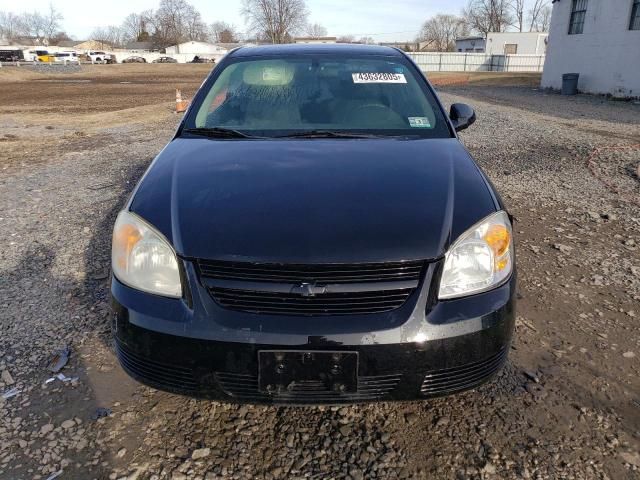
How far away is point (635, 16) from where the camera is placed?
1727 centimetres

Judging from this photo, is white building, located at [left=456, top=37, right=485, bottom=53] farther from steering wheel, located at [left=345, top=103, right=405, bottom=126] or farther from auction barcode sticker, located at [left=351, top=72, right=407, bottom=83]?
steering wheel, located at [left=345, top=103, right=405, bottom=126]

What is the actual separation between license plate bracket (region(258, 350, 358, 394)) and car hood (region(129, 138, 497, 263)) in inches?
13.3

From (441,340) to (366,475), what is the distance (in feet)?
2.08

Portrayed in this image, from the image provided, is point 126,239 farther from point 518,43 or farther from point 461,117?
point 518,43

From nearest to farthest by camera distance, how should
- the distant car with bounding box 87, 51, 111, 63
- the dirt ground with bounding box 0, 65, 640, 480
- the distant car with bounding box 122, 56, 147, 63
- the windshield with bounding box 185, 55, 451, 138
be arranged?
the dirt ground with bounding box 0, 65, 640, 480 < the windshield with bounding box 185, 55, 451, 138 < the distant car with bounding box 87, 51, 111, 63 < the distant car with bounding box 122, 56, 147, 63

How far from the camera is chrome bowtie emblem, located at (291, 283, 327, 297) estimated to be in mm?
1756

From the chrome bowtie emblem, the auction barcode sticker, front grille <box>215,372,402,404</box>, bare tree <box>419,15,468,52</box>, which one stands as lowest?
front grille <box>215,372,402,404</box>

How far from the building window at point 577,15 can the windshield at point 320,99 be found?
21390mm

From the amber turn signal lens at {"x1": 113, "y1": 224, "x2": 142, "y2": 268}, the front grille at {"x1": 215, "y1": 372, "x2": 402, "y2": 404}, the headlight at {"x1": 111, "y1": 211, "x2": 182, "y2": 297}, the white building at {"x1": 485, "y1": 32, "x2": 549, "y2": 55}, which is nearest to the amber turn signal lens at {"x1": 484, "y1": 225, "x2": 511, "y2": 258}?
the front grille at {"x1": 215, "y1": 372, "x2": 402, "y2": 404}

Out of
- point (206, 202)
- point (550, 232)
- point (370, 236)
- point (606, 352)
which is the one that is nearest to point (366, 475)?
point (370, 236)

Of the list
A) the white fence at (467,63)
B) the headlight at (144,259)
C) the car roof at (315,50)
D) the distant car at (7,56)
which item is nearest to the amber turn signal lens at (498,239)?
the headlight at (144,259)

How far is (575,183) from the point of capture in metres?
6.15

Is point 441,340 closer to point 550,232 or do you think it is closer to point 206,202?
point 206,202

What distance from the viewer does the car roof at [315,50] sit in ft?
11.6
